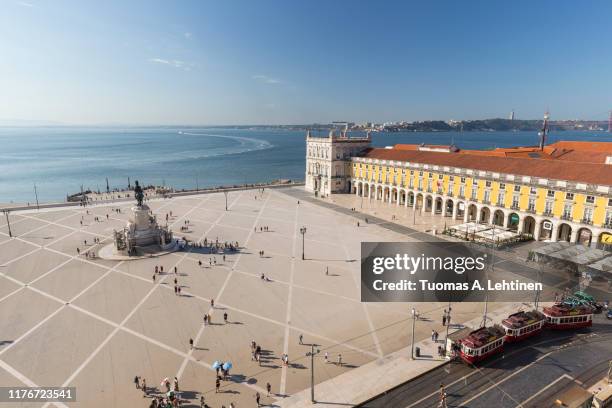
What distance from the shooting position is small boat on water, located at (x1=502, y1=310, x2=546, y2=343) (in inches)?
990

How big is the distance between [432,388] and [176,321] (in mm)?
19592

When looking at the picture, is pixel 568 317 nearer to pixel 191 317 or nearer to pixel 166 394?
pixel 166 394

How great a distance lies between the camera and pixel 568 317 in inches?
1054

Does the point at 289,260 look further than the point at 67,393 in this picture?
Yes

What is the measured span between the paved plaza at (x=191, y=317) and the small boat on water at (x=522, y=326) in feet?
12.0

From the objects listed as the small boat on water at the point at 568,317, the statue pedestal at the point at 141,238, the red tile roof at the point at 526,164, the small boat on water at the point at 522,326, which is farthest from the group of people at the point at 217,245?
the red tile roof at the point at 526,164

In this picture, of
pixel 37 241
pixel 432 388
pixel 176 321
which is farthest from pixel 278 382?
pixel 37 241

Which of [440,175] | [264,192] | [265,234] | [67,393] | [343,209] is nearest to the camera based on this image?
[67,393]

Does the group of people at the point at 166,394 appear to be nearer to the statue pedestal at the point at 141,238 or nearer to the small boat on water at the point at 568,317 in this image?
the statue pedestal at the point at 141,238

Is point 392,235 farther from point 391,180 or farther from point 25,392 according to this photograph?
point 25,392

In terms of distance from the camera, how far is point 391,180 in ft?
235

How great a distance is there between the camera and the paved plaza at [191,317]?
22031mm

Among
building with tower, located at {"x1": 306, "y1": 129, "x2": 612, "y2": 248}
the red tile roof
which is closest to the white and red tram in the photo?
building with tower, located at {"x1": 306, "y1": 129, "x2": 612, "y2": 248}

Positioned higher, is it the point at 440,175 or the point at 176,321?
the point at 440,175
